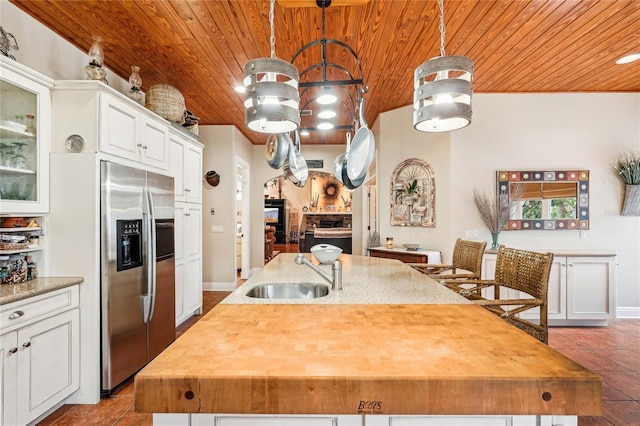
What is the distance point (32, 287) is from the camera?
188 cm

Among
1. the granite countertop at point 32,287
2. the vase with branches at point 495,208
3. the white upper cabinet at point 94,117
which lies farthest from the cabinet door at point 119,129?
the vase with branches at point 495,208

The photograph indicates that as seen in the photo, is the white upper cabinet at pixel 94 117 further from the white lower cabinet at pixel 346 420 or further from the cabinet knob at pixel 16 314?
the white lower cabinet at pixel 346 420

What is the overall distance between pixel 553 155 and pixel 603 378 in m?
2.55

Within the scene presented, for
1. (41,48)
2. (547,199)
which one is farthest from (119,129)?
(547,199)

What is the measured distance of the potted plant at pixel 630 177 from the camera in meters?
3.80

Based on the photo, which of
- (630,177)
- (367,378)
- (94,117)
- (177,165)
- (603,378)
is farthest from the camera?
(630,177)

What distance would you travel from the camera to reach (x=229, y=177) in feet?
17.6

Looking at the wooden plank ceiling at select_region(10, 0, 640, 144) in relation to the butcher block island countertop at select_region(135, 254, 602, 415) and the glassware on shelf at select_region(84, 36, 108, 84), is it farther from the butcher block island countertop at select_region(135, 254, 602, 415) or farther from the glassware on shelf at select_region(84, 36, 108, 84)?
the butcher block island countertop at select_region(135, 254, 602, 415)

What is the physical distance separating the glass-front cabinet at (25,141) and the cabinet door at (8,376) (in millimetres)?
733

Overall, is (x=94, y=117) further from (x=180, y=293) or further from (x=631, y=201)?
(x=631, y=201)

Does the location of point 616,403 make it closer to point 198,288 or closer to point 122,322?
point 122,322

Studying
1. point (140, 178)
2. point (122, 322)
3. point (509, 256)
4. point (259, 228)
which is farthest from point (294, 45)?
point (259, 228)

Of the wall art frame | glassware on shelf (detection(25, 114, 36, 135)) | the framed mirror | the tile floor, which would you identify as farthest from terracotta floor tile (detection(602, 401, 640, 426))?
glassware on shelf (detection(25, 114, 36, 135))

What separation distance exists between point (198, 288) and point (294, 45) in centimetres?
298
